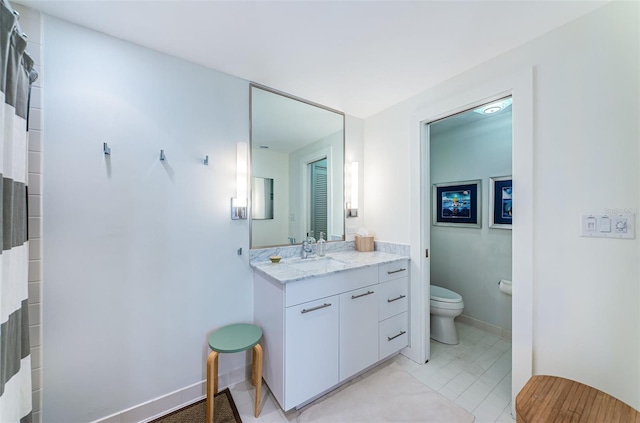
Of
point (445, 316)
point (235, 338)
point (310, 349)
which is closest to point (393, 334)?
point (445, 316)

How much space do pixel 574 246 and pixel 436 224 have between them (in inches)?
70.0

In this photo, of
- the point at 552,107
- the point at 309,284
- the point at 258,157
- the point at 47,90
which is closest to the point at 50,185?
the point at 47,90

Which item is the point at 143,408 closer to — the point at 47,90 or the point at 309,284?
the point at 309,284

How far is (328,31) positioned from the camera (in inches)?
53.0

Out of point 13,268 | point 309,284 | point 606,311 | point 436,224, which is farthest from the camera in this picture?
point 436,224

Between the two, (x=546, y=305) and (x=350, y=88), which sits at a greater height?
(x=350, y=88)

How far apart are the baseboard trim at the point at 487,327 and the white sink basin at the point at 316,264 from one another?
1891mm

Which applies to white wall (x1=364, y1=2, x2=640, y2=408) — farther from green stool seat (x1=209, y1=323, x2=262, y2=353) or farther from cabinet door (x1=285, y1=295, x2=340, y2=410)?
green stool seat (x1=209, y1=323, x2=262, y2=353)

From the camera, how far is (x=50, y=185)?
4.03 feet

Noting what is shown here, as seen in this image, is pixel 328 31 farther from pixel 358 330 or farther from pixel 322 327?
pixel 358 330

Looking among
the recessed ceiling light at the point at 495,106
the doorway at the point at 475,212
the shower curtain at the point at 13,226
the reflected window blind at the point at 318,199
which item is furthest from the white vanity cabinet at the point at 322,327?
the recessed ceiling light at the point at 495,106

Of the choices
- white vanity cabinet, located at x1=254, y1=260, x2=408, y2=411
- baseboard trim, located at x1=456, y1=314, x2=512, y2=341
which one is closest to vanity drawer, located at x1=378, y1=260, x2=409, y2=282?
white vanity cabinet, located at x1=254, y1=260, x2=408, y2=411

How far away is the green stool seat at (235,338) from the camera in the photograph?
1398mm

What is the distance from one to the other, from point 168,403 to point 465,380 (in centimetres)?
209
